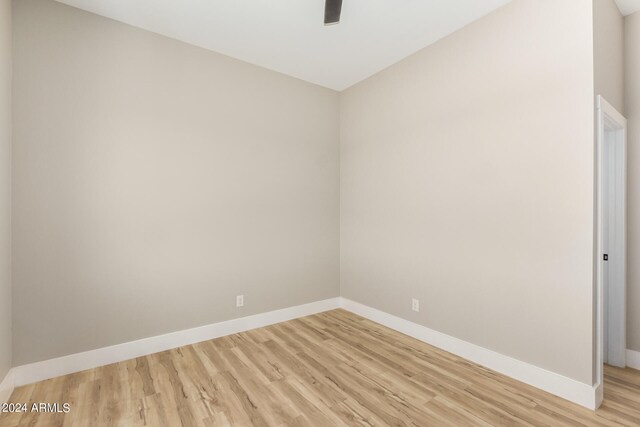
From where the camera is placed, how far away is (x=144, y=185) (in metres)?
2.68

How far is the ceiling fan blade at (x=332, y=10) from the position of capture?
5.98 ft

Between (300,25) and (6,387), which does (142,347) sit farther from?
(300,25)

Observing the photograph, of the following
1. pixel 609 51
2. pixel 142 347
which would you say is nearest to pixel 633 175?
pixel 609 51

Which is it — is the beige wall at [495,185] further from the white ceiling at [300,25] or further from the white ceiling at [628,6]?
the white ceiling at [628,6]

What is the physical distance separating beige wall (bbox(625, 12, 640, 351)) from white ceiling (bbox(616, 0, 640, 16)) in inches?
2.1

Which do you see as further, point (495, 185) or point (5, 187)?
point (495, 185)

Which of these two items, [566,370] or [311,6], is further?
[311,6]

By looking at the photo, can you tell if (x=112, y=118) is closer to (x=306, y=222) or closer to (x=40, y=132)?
(x=40, y=132)

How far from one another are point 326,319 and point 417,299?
1132 mm

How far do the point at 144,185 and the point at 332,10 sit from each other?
2.09m

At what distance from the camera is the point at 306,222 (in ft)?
12.3

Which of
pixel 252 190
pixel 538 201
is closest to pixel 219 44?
pixel 252 190

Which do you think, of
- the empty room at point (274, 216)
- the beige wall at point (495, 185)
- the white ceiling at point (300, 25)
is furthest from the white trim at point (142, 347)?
the white ceiling at point (300, 25)

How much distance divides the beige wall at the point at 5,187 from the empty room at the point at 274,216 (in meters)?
0.02
